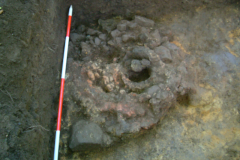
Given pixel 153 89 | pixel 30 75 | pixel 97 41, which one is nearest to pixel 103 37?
pixel 97 41

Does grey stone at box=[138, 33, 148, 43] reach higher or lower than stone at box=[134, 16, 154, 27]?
lower

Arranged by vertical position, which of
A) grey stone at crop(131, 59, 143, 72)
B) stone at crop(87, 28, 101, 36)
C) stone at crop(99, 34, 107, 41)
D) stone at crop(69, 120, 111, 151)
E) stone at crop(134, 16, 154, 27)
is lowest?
stone at crop(69, 120, 111, 151)

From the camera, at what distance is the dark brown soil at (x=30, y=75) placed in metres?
1.20

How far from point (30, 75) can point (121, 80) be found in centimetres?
78

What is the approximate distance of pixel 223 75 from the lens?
6.66 ft

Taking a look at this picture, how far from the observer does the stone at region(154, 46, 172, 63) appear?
1977 mm

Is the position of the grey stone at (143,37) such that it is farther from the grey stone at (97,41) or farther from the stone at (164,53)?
the grey stone at (97,41)

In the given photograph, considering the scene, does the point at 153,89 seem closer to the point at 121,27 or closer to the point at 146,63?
the point at 146,63

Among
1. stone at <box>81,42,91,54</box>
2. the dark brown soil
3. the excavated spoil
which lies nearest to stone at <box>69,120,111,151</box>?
the excavated spoil

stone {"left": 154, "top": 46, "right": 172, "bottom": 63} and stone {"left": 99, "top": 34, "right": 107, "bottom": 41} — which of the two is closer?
stone {"left": 154, "top": 46, "right": 172, "bottom": 63}

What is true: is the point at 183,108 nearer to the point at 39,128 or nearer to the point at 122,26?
the point at 122,26

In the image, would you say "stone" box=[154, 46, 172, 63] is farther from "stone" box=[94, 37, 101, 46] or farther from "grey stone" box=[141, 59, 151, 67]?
"stone" box=[94, 37, 101, 46]

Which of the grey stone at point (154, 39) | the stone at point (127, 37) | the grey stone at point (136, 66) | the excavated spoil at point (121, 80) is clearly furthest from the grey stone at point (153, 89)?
the stone at point (127, 37)

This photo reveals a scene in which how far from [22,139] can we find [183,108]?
52.2 inches
